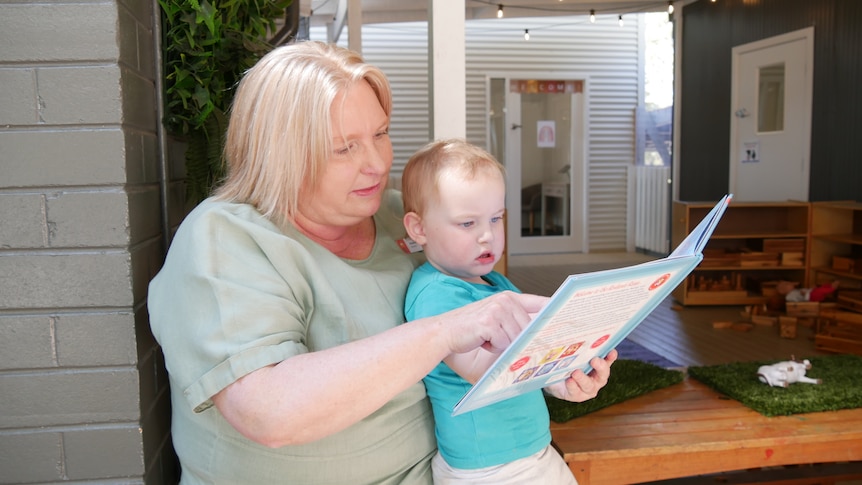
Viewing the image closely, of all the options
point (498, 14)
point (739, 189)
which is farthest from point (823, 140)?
point (498, 14)

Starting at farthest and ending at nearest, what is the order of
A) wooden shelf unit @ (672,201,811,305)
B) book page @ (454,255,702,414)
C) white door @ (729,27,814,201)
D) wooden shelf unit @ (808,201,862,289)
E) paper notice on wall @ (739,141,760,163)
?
paper notice on wall @ (739,141,760,163)
white door @ (729,27,814,201)
wooden shelf unit @ (672,201,811,305)
wooden shelf unit @ (808,201,862,289)
book page @ (454,255,702,414)

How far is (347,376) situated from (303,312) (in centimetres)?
25

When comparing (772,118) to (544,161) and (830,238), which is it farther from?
(544,161)

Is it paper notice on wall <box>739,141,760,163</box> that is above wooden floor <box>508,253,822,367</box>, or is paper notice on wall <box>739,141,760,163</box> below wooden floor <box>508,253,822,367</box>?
above

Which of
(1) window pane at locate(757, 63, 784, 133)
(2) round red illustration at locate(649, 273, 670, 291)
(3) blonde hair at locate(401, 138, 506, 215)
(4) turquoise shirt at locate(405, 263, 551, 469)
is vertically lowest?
(4) turquoise shirt at locate(405, 263, 551, 469)

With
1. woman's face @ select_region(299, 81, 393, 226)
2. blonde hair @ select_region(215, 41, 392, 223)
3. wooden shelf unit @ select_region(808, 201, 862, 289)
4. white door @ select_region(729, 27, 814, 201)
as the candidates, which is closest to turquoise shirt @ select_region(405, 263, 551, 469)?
woman's face @ select_region(299, 81, 393, 226)

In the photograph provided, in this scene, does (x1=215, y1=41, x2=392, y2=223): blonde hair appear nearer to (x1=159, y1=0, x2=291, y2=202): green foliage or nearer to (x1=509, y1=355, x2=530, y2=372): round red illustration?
(x1=159, y1=0, x2=291, y2=202): green foliage

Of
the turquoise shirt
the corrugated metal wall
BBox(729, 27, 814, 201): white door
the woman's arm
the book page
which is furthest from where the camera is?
the corrugated metal wall

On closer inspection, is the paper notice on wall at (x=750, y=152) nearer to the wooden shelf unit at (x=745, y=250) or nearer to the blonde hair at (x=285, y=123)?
the wooden shelf unit at (x=745, y=250)

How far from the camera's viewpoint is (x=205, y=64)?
70.0 inches

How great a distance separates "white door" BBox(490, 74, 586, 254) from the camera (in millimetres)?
11000

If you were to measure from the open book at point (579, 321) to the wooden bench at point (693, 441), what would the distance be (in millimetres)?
833

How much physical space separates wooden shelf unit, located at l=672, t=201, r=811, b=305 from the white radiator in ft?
8.20

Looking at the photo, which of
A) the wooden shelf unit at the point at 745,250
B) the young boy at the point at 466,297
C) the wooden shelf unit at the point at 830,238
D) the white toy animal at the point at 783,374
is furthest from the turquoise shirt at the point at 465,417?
the wooden shelf unit at the point at 830,238
